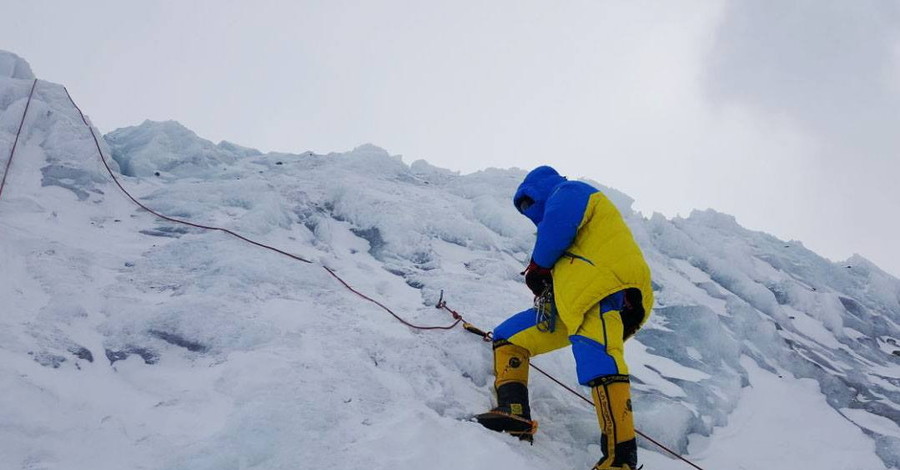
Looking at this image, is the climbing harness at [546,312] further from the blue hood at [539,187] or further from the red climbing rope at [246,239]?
the red climbing rope at [246,239]

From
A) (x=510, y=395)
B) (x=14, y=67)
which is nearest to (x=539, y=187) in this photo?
(x=510, y=395)

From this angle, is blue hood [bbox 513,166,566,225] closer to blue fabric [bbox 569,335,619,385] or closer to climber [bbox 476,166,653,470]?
climber [bbox 476,166,653,470]

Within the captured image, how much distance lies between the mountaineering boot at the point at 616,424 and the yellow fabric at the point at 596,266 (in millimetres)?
423

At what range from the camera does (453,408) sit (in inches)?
138

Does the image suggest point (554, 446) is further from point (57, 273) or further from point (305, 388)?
point (57, 273)

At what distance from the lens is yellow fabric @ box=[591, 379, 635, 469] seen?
118 inches

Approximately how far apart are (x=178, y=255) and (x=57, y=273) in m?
1.00

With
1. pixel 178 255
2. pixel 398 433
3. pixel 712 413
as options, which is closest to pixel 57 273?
pixel 178 255

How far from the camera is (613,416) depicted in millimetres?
3014

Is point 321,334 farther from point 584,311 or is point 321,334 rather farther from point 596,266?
point 596,266

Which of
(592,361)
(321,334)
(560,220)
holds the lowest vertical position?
(321,334)

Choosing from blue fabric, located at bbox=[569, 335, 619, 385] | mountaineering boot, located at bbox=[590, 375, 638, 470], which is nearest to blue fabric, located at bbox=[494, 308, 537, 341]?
blue fabric, located at bbox=[569, 335, 619, 385]

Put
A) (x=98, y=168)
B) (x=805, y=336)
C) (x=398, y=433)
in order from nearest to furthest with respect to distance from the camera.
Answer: (x=398, y=433), (x=98, y=168), (x=805, y=336)

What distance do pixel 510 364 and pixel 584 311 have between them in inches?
29.0
